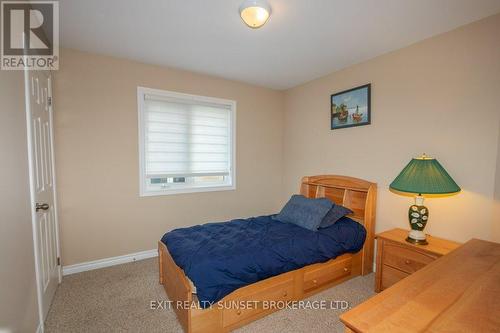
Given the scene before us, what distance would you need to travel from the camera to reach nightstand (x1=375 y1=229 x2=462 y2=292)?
1954 mm

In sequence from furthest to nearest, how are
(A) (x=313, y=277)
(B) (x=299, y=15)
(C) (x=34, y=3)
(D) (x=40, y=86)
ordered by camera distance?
1. (A) (x=313, y=277)
2. (D) (x=40, y=86)
3. (B) (x=299, y=15)
4. (C) (x=34, y=3)

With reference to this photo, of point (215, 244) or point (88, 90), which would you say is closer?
point (215, 244)

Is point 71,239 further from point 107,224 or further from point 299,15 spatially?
point 299,15

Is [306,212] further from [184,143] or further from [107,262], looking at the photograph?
[107,262]

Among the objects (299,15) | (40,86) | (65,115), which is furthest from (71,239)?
(299,15)

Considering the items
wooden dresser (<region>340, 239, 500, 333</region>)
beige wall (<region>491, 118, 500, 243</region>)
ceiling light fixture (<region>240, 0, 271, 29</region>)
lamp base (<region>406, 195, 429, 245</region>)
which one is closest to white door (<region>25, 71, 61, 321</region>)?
ceiling light fixture (<region>240, 0, 271, 29</region>)

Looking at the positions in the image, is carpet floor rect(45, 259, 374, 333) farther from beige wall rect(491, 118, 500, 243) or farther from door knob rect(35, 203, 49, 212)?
beige wall rect(491, 118, 500, 243)

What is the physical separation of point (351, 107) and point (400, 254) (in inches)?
70.2

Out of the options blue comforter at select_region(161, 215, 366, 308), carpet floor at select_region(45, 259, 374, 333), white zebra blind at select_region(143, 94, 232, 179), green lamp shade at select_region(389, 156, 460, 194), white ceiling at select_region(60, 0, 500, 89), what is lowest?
carpet floor at select_region(45, 259, 374, 333)

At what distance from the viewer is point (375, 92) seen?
8.88 ft

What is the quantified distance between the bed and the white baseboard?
2.55ft

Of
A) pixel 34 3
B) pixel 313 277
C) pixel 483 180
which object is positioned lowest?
pixel 313 277

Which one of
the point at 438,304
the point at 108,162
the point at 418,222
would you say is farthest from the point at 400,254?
the point at 108,162

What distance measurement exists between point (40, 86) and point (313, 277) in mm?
3048
